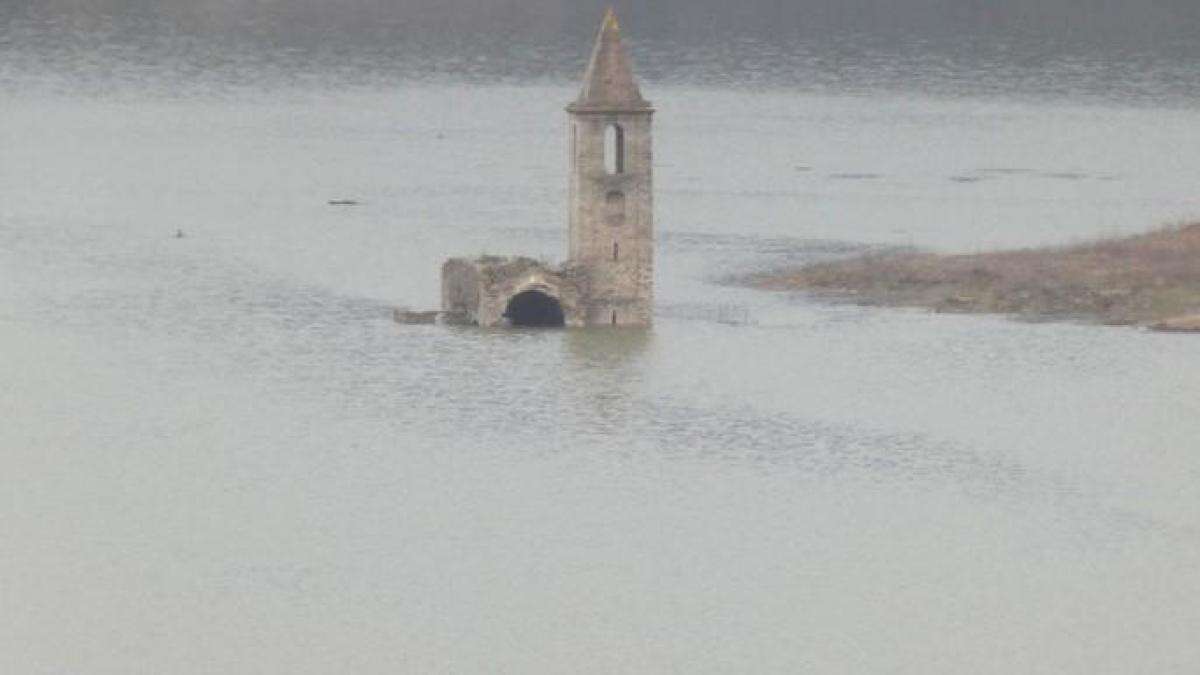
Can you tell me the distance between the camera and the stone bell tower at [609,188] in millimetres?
97375

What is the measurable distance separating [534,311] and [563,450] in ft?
50.3

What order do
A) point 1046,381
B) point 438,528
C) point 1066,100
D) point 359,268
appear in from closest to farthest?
point 438,528, point 1046,381, point 359,268, point 1066,100

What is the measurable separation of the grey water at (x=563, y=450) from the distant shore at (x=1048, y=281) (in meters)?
1.82

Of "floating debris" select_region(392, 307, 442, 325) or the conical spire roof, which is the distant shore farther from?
"floating debris" select_region(392, 307, 442, 325)

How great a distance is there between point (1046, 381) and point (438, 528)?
2252cm

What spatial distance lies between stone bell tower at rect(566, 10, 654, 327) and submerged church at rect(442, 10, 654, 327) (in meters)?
0.03

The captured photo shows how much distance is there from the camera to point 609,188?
97.6 meters

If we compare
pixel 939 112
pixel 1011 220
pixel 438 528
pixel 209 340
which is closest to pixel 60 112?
pixel 939 112

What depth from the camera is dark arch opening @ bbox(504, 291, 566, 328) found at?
99125 millimetres

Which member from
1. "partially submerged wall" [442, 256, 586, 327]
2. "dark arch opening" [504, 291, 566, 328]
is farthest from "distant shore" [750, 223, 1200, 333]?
"partially submerged wall" [442, 256, 586, 327]

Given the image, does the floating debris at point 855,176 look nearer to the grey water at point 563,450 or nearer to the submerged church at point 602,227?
the grey water at point 563,450

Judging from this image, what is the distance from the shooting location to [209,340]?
102 metres

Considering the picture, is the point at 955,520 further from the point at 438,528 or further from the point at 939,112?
the point at 939,112

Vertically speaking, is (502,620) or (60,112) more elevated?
(60,112)
